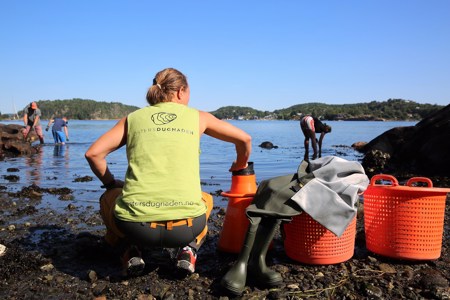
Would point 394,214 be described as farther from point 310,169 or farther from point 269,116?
point 269,116

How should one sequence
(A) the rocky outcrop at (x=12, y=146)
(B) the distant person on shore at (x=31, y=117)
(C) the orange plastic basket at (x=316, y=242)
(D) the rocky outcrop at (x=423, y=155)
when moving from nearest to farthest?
(C) the orange plastic basket at (x=316, y=242) < (D) the rocky outcrop at (x=423, y=155) < (A) the rocky outcrop at (x=12, y=146) < (B) the distant person on shore at (x=31, y=117)

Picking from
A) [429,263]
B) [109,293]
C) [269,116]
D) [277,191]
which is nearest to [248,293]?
[277,191]

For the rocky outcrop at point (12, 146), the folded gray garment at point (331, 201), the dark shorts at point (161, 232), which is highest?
the folded gray garment at point (331, 201)

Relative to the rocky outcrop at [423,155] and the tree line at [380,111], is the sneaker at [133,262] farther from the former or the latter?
the tree line at [380,111]

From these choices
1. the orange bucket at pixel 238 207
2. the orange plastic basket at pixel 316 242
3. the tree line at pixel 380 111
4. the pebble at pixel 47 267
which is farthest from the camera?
the tree line at pixel 380 111

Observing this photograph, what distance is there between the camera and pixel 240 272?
348 cm

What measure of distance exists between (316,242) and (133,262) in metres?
1.78

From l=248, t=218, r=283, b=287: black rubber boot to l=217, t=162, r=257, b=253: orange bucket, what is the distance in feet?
1.65

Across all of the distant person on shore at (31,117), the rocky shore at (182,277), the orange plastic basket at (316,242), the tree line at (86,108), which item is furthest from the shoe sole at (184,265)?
the tree line at (86,108)

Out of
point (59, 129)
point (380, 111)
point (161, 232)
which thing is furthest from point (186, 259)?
point (380, 111)

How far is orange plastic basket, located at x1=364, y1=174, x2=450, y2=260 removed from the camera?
3934 mm

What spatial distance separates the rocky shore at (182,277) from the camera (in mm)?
3496

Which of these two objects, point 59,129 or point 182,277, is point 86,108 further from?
point 182,277

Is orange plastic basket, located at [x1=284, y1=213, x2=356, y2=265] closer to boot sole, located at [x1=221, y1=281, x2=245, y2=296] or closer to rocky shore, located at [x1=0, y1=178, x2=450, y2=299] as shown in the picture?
rocky shore, located at [x1=0, y1=178, x2=450, y2=299]
